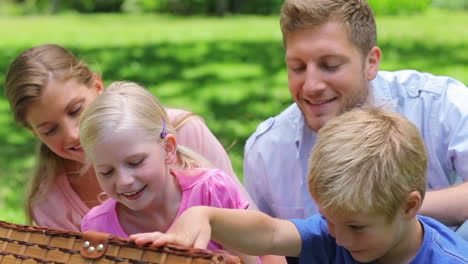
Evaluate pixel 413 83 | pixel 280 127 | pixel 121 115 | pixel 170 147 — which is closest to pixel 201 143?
pixel 280 127

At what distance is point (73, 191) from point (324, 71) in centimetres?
119

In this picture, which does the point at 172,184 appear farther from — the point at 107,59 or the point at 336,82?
the point at 107,59

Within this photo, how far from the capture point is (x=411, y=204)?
73.5 inches

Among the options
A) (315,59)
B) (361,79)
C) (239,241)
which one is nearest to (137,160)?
(239,241)

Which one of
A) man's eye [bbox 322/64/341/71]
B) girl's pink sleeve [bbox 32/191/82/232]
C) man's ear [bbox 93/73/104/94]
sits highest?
man's eye [bbox 322/64/341/71]

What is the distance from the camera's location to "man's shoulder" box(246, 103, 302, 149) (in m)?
2.83

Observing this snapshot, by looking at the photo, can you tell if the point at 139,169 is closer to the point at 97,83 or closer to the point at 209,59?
the point at 97,83

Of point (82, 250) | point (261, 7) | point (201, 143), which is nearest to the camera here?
point (82, 250)

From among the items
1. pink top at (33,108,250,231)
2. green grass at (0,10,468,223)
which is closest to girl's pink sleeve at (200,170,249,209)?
pink top at (33,108,250,231)

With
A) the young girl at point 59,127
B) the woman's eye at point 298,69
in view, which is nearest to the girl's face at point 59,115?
the young girl at point 59,127

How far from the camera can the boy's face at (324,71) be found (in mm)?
2514

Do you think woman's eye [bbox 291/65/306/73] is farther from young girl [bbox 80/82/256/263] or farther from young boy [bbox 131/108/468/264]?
young boy [bbox 131/108/468/264]

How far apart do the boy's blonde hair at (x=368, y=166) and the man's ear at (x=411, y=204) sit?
0.02 meters

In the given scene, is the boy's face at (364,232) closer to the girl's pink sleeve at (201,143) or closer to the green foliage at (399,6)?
the girl's pink sleeve at (201,143)
